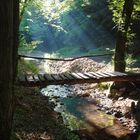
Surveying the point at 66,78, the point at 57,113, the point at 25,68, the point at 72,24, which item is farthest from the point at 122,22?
the point at 72,24

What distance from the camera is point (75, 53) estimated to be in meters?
28.6

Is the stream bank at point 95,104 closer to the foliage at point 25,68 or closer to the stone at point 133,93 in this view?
the stone at point 133,93

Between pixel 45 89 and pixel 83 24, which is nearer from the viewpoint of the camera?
pixel 45 89

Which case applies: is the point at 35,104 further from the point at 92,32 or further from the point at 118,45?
the point at 92,32

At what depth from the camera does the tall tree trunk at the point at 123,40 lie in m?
11.3

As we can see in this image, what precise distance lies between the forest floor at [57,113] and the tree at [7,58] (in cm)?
130

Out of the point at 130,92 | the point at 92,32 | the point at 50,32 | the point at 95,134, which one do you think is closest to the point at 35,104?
the point at 95,134

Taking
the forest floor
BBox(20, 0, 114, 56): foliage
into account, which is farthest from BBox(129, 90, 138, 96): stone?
BBox(20, 0, 114, 56): foliage

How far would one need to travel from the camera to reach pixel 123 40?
458 inches

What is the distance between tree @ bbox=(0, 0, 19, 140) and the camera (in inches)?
145

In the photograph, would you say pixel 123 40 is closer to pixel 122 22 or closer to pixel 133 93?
pixel 122 22


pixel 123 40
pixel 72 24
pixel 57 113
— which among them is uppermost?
pixel 72 24

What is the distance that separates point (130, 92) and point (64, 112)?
286 centimetres

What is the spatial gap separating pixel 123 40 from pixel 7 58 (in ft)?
27.7
